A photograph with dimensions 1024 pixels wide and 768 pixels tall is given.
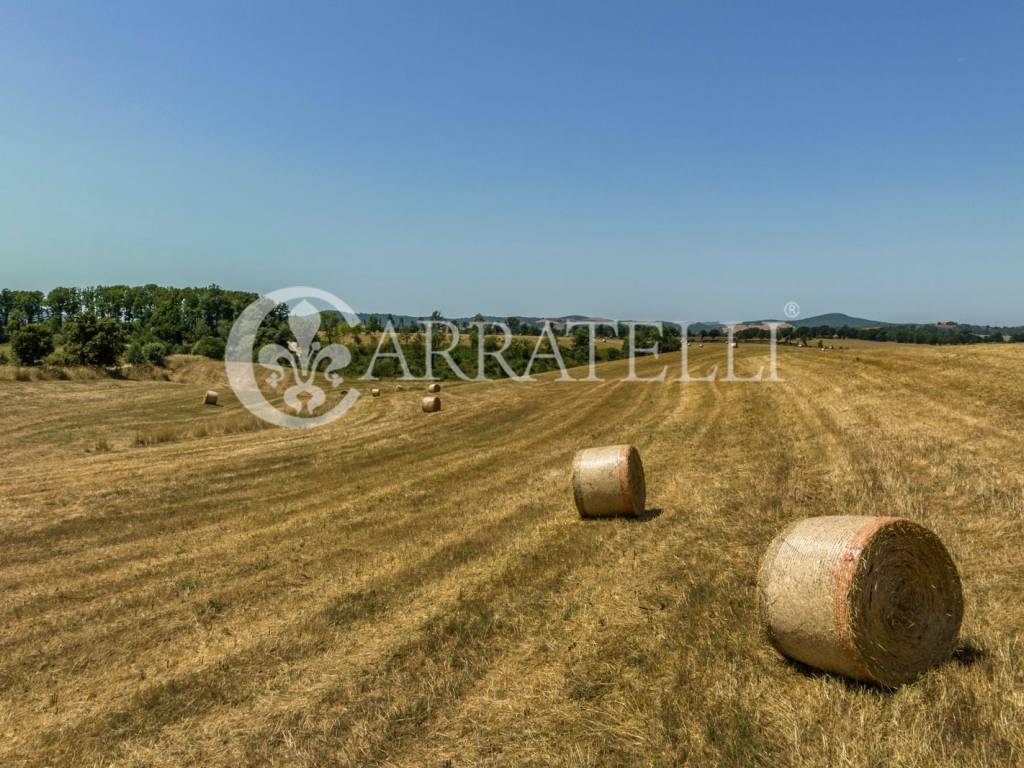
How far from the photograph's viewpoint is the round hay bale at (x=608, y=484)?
12414 mm

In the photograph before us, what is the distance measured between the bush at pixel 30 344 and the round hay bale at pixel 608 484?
76.3 m

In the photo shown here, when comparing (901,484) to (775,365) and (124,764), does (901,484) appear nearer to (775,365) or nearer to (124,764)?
(124,764)

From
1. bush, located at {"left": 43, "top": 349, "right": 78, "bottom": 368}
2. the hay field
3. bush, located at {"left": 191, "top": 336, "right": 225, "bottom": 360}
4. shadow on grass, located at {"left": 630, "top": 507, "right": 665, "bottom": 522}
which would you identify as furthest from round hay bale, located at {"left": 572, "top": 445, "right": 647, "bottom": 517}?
bush, located at {"left": 191, "top": 336, "right": 225, "bottom": 360}

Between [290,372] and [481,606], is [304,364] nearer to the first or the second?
[290,372]

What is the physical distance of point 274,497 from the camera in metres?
16.3

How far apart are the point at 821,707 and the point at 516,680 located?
302 cm

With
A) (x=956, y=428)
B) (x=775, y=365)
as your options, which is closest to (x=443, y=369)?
(x=775, y=365)

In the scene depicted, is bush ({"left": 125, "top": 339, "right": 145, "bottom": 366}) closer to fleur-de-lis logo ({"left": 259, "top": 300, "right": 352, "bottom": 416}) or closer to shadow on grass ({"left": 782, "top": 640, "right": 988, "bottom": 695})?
fleur-de-lis logo ({"left": 259, "top": 300, "right": 352, "bottom": 416})

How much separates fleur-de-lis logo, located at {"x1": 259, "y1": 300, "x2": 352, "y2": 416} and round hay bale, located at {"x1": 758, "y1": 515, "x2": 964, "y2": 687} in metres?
29.1

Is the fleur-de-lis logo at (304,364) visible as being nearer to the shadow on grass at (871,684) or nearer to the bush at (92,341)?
the bush at (92,341)

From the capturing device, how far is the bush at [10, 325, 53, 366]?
6738 cm

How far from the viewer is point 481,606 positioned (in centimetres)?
876

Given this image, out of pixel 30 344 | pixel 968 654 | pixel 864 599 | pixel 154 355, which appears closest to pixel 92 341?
pixel 154 355

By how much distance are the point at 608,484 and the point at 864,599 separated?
6.68 meters
